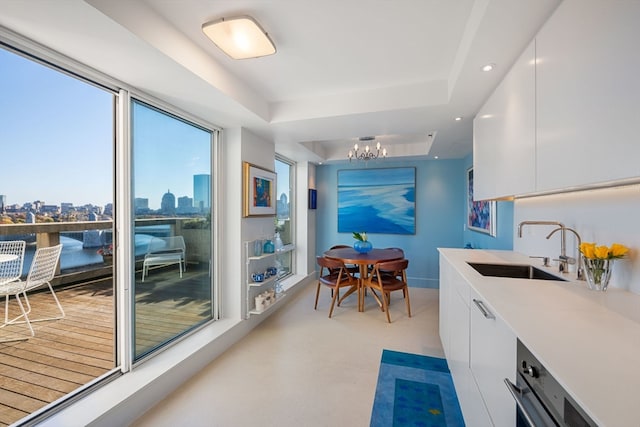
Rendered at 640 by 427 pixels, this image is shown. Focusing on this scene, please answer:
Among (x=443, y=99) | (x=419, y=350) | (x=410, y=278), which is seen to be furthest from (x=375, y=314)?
(x=443, y=99)

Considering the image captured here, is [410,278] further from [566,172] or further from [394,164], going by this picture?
[566,172]

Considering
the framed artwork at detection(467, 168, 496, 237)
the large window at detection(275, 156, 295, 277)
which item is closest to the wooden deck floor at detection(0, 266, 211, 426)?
the large window at detection(275, 156, 295, 277)

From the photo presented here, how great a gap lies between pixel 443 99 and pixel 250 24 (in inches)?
64.9

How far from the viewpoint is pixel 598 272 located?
4.00ft

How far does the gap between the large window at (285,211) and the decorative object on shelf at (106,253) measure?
2525 millimetres

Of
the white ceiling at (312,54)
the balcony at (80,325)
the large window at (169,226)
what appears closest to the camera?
the white ceiling at (312,54)

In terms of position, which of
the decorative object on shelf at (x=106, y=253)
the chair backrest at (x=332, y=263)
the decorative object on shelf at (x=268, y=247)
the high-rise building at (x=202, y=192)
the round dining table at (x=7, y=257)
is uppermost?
the high-rise building at (x=202, y=192)

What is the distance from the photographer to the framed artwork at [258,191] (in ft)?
9.50

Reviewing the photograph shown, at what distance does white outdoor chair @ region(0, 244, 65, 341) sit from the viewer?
4.91ft

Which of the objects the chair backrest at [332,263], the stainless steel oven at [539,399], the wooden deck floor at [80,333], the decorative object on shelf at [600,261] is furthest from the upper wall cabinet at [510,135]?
the wooden deck floor at [80,333]

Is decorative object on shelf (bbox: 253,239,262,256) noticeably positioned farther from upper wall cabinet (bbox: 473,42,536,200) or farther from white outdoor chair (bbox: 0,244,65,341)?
upper wall cabinet (bbox: 473,42,536,200)

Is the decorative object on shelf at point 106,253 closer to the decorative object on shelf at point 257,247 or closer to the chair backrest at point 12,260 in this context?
the chair backrest at point 12,260

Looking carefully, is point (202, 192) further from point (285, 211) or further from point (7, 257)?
point (285, 211)

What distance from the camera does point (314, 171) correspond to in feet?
17.3
